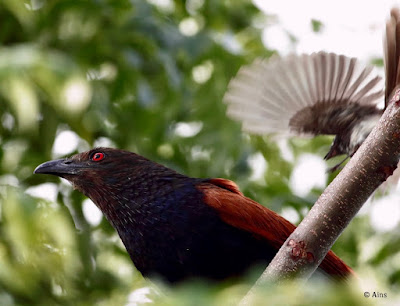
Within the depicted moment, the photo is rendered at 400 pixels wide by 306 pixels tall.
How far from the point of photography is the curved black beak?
3.09 m

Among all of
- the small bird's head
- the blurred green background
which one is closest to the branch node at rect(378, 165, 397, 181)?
the small bird's head

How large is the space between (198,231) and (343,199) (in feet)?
2.91

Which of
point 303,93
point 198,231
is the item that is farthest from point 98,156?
point 303,93

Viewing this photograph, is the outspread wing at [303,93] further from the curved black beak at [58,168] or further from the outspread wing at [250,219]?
the curved black beak at [58,168]

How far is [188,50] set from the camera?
3826 millimetres

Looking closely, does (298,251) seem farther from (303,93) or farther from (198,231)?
(303,93)

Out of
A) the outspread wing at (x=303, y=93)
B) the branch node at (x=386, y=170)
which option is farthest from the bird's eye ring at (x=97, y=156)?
the branch node at (x=386, y=170)

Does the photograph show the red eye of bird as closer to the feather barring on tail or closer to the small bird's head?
the small bird's head

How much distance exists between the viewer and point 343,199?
1.89m

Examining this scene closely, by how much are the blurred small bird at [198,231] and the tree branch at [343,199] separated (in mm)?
736

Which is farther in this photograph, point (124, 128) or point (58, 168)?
point (124, 128)

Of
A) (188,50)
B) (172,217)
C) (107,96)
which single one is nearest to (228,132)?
(188,50)

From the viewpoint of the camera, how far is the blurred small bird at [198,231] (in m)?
2.63

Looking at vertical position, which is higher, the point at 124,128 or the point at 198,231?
the point at 198,231
